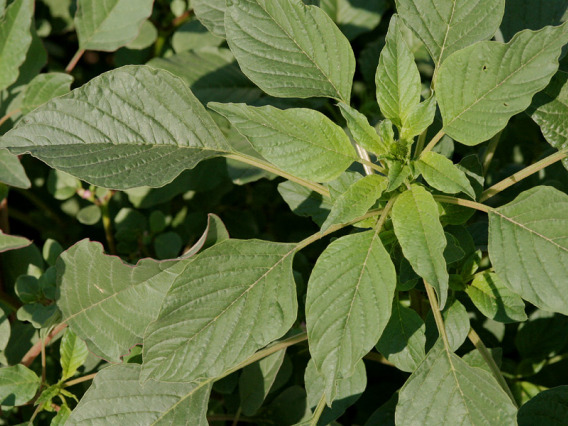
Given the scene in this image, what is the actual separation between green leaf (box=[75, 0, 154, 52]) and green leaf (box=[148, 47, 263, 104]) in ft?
0.34

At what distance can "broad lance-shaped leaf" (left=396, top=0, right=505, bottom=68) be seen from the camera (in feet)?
3.50

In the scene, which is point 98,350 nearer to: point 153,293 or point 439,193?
point 153,293

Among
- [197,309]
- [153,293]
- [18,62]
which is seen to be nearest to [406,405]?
[197,309]

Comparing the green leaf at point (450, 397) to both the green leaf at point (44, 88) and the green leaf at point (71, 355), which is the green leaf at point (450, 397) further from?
the green leaf at point (44, 88)

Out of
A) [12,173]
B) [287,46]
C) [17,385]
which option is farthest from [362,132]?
[17,385]

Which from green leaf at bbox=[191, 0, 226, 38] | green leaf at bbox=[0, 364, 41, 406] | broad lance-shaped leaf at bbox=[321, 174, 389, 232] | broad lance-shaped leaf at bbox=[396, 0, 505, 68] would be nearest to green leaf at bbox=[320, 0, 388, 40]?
green leaf at bbox=[191, 0, 226, 38]

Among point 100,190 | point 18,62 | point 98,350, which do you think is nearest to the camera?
point 98,350

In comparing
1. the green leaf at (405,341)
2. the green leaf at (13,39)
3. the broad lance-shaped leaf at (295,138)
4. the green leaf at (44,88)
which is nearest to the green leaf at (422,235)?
the broad lance-shaped leaf at (295,138)

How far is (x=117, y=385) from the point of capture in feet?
3.62

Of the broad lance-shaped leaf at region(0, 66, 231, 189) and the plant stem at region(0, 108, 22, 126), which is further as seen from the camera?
the plant stem at region(0, 108, 22, 126)

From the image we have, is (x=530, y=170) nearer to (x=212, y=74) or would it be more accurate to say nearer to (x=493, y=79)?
(x=493, y=79)

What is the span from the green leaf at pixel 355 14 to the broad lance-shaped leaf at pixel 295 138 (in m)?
0.73

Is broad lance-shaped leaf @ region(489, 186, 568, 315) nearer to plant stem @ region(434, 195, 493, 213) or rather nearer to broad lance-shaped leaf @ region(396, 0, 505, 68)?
plant stem @ region(434, 195, 493, 213)

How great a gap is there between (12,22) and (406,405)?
1.22m
